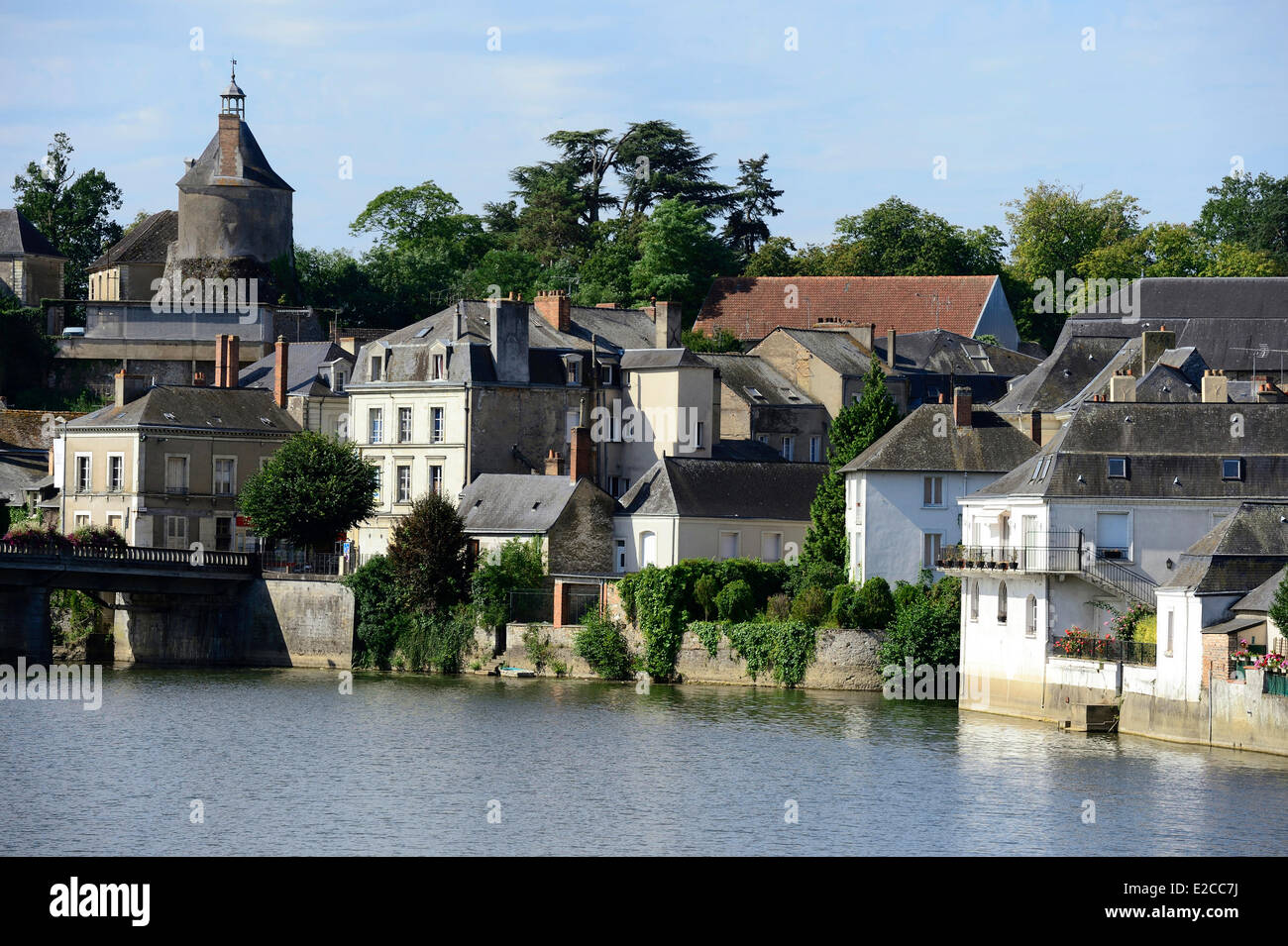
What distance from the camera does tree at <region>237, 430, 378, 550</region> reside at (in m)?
66.5

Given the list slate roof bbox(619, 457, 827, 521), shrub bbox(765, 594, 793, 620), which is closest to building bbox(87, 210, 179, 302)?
slate roof bbox(619, 457, 827, 521)

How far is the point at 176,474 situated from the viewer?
72.0m

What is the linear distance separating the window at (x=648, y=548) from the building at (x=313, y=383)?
54.2 ft

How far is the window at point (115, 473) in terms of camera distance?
235ft

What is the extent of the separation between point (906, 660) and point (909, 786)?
A: 51.1 feet

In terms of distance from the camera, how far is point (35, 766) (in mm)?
39938

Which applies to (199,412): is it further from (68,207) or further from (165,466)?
(68,207)

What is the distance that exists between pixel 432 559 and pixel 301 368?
→ 20267 mm

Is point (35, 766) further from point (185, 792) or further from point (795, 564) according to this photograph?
point (795, 564)

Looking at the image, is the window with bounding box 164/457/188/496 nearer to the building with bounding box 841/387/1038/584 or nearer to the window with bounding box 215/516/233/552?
the window with bounding box 215/516/233/552

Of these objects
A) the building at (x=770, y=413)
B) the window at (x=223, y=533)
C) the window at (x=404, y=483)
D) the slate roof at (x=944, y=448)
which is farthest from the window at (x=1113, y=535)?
the window at (x=223, y=533)

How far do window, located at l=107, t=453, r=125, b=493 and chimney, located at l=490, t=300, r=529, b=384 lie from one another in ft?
43.9
